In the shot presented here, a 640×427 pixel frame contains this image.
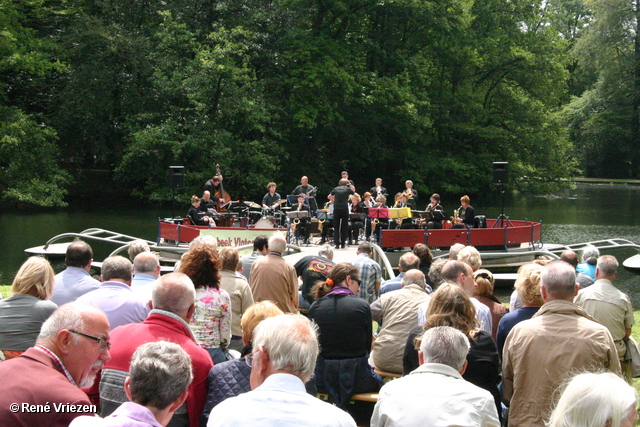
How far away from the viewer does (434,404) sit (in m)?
2.65

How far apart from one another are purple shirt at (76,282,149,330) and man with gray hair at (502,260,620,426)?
92.0 inches

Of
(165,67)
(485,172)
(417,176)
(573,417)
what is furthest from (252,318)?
(485,172)

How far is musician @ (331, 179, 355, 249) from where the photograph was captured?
1468 centimetres

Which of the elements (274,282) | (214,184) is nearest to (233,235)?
(214,184)

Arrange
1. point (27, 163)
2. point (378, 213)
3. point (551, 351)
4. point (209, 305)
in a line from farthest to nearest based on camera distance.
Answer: point (27, 163) → point (378, 213) → point (209, 305) → point (551, 351)

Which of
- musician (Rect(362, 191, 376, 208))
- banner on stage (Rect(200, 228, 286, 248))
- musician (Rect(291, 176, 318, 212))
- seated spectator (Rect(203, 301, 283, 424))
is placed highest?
musician (Rect(291, 176, 318, 212))

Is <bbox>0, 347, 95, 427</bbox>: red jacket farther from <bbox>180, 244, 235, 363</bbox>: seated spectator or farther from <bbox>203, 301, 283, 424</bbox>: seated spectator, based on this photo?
<bbox>180, 244, 235, 363</bbox>: seated spectator

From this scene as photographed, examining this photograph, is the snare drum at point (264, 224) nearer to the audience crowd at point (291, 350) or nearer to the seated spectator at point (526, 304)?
the audience crowd at point (291, 350)

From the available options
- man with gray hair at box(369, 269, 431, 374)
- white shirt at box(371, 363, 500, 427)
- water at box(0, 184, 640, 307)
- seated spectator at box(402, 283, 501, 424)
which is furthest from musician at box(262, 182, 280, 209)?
white shirt at box(371, 363, 500, 427)

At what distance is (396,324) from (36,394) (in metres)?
3.03

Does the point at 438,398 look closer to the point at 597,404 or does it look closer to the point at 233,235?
the point at 597,404

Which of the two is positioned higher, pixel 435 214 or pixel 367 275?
pixel 435 214

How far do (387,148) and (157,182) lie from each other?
13.1 metres

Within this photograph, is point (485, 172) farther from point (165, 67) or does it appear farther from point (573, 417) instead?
point (573, 417)
